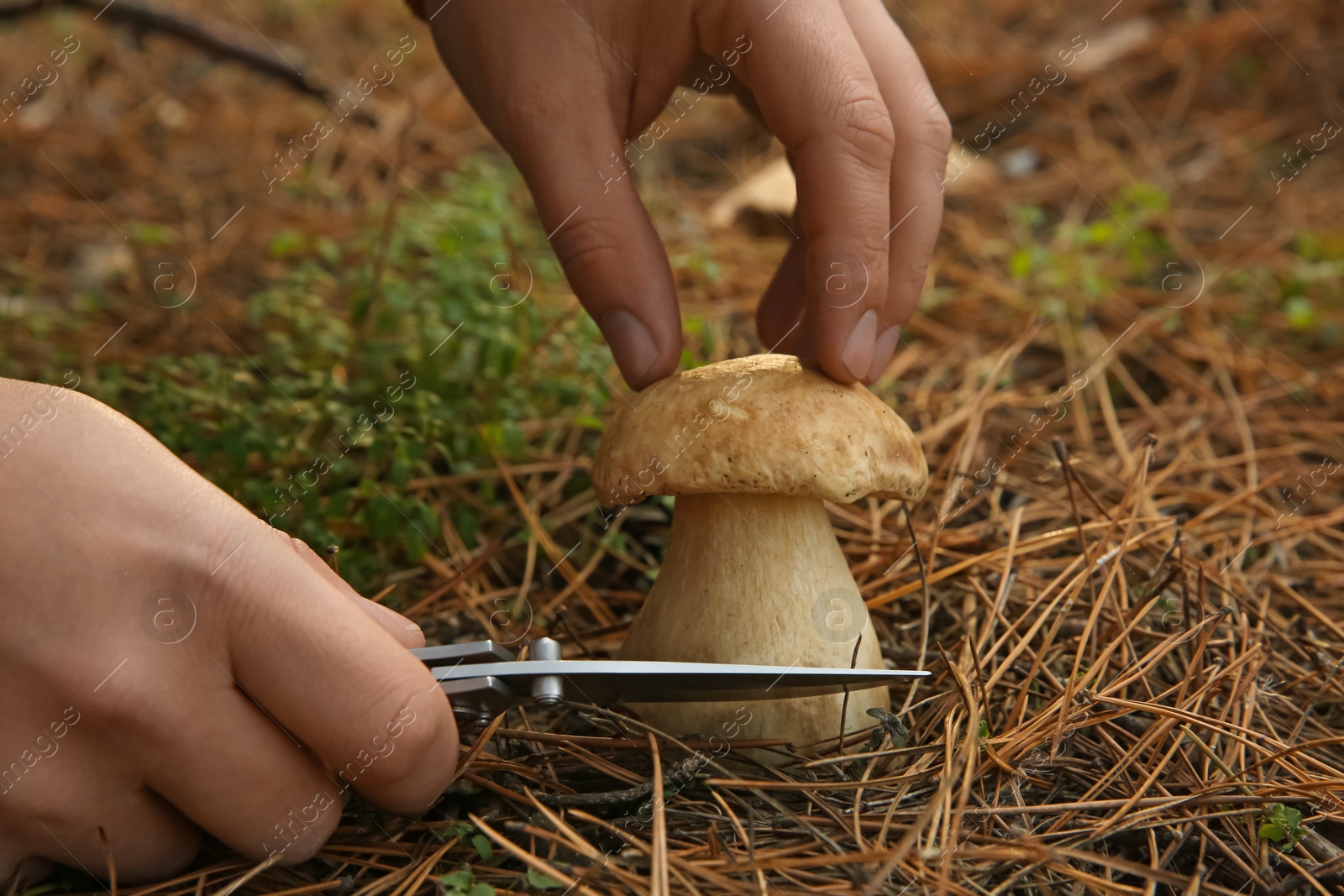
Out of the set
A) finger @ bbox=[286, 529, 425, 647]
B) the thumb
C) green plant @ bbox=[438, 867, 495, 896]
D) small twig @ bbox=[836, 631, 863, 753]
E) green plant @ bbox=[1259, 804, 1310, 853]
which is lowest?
green plant @ bbox=[1259, 804, 1310, 853]

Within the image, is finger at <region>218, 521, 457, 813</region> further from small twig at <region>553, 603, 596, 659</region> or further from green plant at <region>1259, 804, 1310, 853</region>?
green plant at <region>1259, 804, 1310, 853</region>

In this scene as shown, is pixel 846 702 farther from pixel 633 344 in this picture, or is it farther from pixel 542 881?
pixel 633 344

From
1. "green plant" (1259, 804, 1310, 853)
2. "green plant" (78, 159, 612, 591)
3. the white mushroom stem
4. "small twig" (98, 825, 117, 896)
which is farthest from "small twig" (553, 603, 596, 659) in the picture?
"green plant" (1259, 804, 1310, 853)

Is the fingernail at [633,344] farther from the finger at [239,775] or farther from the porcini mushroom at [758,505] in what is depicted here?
the finger at [239,775]

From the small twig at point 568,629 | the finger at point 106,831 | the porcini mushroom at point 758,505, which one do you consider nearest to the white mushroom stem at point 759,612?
the porcini mushroom at point 758,505

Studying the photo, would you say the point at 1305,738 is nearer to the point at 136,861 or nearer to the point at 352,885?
the point at 352,885

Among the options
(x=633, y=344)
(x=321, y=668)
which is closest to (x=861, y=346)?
(x=633, y=344)
